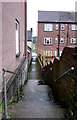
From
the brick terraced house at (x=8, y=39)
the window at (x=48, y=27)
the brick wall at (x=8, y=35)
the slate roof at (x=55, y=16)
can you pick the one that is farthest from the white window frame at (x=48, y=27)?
the brick wall at (x=8, y=35)

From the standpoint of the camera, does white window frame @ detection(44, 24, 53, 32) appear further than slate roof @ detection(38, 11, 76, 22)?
No

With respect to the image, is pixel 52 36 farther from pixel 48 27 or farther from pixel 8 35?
pixel 8 35

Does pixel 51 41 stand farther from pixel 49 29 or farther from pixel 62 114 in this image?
pixel 62 114

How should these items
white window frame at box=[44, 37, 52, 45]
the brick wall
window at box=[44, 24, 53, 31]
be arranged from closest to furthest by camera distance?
the brick wall < window at box=[44, 24, 53, 31] < white window frame at box=[44, 37, 52, 45]

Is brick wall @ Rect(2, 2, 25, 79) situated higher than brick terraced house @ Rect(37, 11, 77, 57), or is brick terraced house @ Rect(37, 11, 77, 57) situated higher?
brick terraced house @ Rect(37, 11, 77, 57)

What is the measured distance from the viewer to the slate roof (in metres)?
23.0

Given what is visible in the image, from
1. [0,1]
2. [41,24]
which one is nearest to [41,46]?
[41,24]

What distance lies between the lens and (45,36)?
76.0 feet

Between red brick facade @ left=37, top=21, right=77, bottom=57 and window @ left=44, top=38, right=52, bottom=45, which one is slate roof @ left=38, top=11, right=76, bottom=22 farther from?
window @ left=44, top=38, right=52, bottom=45

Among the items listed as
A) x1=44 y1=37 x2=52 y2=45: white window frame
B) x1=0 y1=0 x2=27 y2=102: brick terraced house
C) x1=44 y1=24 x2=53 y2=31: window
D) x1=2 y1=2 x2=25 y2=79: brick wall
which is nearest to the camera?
x1=0 y1=0 x2=27 y2=102: brick terraced house

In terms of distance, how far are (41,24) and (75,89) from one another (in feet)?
69.7

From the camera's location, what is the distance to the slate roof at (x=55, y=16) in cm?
2296

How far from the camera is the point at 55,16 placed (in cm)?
2384

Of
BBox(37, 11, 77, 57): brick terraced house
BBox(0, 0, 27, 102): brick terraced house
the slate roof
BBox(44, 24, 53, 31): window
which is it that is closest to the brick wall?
BBox(0, 0, 27, 102): brick terraced house
